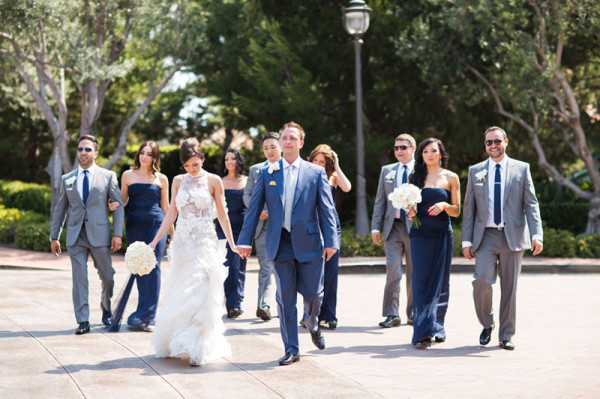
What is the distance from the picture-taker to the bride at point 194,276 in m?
6.82

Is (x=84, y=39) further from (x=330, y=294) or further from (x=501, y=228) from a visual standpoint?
(x=501, y=228)

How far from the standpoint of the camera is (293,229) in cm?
665

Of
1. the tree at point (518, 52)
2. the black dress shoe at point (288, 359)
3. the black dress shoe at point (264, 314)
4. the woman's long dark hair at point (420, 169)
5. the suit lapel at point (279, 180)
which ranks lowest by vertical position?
the black dress shoe at point (288, 359)

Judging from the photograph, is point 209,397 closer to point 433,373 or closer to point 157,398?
point 157,398

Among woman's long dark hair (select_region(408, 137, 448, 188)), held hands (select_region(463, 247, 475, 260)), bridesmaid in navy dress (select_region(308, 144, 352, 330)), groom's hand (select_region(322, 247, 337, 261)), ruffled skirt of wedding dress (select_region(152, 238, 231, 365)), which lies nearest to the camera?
groom's hand (select_region(322, 247, 337, 261))

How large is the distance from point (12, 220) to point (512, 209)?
16.3 m

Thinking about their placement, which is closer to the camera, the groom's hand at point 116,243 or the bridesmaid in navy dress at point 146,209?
the groom's hand at point 116,243

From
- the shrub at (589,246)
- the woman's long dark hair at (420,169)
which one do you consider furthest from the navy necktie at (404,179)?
the shrub at (589,246)

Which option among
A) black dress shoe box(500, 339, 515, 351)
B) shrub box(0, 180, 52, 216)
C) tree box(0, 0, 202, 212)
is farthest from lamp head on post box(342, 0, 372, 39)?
shrub box(0, 180, 52, 216)

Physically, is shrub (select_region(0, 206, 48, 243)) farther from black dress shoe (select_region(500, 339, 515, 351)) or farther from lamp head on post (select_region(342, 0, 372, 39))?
black dress shoe (select_region(500, 339, 515, 351))

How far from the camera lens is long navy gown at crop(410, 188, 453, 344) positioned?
757 centimetres

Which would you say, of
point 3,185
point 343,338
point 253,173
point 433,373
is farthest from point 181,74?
point 433,373

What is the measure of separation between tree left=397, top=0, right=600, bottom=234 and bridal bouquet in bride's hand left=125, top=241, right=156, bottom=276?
36.4 ft

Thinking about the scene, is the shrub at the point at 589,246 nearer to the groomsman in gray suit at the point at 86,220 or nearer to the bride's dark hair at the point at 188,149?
the groomsman in gray suit at the point at 86,220
